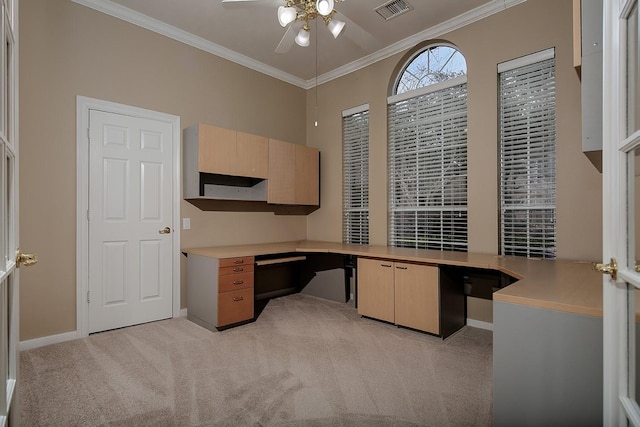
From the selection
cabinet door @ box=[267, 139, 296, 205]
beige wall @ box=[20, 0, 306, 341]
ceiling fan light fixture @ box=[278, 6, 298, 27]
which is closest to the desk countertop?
cabinet door @ box=[267, 139, 296, 205]

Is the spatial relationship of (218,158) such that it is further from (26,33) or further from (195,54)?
(26,33)

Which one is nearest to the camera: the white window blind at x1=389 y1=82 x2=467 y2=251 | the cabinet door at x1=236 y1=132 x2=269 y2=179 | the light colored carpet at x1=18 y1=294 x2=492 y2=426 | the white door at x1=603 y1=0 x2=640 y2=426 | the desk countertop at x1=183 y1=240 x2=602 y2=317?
the white door at x1=603 y1=0 x2=640 y2=426

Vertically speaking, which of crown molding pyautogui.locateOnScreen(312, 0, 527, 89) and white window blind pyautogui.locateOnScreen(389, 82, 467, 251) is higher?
crown molding pyautogui.locateOnScreen(312, 0, 527, 89)

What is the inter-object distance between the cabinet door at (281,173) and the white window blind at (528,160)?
8.24ft

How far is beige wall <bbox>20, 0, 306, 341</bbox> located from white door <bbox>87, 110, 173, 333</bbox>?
17 cm

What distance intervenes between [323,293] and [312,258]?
20.6 inches

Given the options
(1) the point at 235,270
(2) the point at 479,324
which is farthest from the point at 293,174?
(2) the point at 479,324

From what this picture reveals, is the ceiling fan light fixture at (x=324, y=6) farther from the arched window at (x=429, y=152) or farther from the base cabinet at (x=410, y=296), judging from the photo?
the base cabinet at (x=410, y=296)

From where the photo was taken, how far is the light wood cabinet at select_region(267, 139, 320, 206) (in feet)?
14.5

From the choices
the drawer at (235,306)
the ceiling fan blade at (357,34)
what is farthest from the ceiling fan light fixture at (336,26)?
the drawer at (235,306)

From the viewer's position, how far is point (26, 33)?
290cm

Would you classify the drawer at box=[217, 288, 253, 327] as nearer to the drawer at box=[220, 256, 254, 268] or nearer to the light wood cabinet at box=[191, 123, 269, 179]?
the drawer at box=[220, 256, 254, 268]

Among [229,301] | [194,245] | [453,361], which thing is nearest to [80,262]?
[194,245]

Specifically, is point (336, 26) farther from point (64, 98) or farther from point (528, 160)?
point (64, 98)
